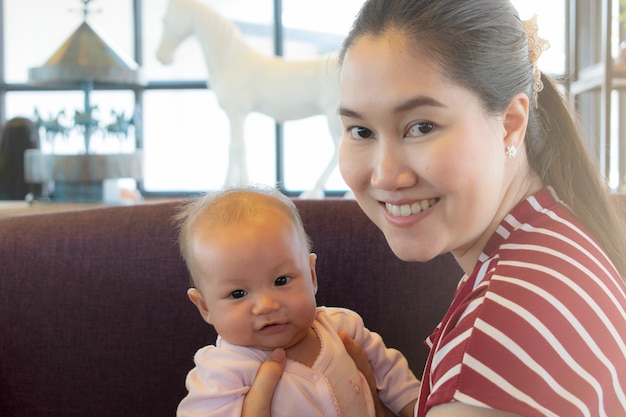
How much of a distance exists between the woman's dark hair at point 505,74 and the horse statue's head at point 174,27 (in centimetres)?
273

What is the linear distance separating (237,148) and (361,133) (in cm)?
248

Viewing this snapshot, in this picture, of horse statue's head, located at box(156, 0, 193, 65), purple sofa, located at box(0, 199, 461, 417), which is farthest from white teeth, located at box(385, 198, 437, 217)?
horse statue's head, located at box(156, 0, 193, 65)

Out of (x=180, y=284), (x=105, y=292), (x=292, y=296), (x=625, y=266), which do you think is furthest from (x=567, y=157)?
(x=105, y=292)

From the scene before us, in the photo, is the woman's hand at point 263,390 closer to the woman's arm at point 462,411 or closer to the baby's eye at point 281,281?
the baby's eye at point 281,281

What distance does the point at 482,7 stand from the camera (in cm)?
100

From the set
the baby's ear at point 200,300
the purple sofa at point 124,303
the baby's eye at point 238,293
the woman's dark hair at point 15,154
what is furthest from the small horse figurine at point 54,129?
the baby's eye at point 238,293

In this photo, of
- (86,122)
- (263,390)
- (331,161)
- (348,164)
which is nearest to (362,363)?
(263,390)

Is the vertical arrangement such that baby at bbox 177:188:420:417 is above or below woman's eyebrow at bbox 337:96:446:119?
below

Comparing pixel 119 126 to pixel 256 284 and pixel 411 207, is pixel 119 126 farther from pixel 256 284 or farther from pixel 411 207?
→ pixel 411 207

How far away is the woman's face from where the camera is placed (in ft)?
3.08

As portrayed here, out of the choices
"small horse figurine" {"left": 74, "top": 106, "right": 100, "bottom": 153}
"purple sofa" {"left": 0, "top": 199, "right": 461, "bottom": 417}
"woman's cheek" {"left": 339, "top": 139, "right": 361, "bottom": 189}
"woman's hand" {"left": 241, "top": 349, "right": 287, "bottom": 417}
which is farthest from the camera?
"small horse figurine" {"left": 74, "top": 106, "right": 100, "bottom": 153}

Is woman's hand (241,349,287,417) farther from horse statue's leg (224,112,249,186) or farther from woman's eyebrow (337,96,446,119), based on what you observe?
horse statue's leg (224,112,249,186)

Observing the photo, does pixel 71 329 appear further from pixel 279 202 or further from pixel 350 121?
pixel 350 121

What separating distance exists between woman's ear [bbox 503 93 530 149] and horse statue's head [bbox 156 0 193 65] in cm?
286
